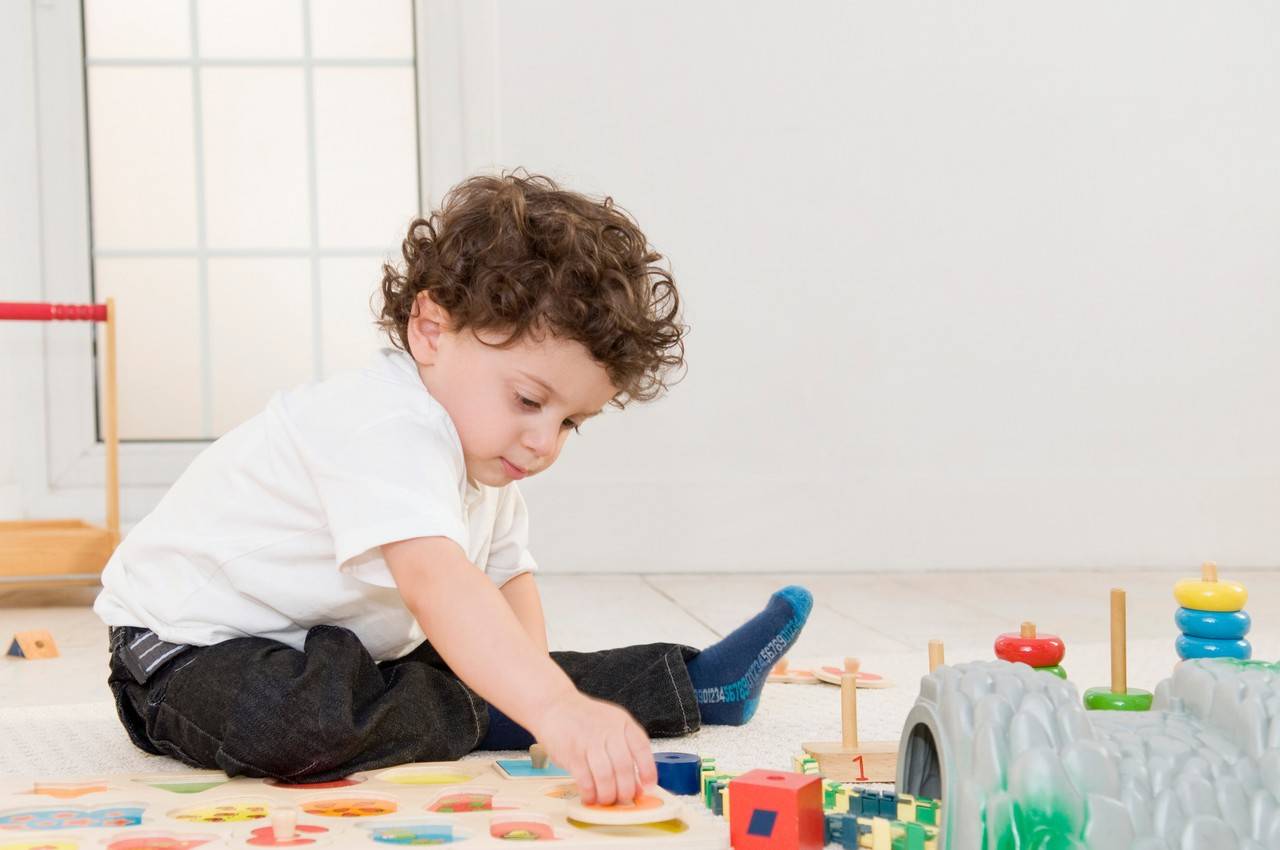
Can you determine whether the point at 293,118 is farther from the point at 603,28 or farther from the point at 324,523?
the point at 324,523

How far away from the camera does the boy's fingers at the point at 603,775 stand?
65 centimetres

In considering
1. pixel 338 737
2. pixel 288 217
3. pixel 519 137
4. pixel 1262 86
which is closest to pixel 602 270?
pixel 338 737

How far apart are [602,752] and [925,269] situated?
64.4 inches

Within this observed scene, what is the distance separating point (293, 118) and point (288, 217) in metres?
0.17

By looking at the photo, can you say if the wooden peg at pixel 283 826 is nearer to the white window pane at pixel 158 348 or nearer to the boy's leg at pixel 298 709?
the boy's leg at pixel 298 709

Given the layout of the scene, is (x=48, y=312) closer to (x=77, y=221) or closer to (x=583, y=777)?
(x=77, y=221)

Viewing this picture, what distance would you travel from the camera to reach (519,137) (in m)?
2.15

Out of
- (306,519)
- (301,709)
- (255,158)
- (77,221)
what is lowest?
(301,709)

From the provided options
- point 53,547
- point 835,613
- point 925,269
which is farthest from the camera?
point 925,269

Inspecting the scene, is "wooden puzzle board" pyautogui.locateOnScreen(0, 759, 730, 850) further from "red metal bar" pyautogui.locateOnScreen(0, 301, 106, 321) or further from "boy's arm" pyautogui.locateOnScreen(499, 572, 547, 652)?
"red metal bar" pyautogui.locateOnScreen(0, 301, 106, 321)

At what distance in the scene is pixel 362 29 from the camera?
229 centimetres

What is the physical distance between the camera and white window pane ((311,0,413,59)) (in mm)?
2279

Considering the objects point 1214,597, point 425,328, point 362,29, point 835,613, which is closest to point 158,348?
point 362,29

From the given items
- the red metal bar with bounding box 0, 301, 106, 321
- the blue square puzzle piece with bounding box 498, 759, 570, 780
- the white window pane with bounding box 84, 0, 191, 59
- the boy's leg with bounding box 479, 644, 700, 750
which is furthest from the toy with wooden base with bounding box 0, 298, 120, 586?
the blue square puzzle piece with bounding box 498, 759, 570, 780
